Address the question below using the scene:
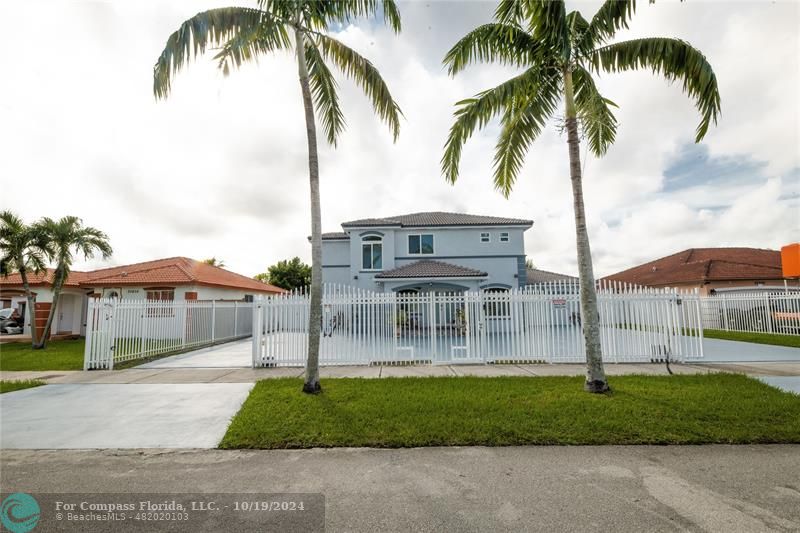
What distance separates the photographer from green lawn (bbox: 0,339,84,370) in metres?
10.7

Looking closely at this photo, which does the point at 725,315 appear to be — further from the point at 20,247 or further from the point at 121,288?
the point at 20,247

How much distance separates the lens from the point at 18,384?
320 inches

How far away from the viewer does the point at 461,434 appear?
4.84m

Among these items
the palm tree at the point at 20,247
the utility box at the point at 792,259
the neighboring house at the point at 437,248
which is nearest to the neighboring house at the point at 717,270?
the utility box at the point at 792,259

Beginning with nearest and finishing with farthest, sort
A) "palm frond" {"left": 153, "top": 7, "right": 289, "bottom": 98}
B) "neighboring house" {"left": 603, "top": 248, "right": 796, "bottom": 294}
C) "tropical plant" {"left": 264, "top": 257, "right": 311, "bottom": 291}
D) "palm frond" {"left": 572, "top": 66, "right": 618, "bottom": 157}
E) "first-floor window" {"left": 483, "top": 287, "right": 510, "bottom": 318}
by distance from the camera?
"palm frond" {"left": 153, "top": 7, "right": 289, "bottom": 98}
"palm frond" {"left": 572, "top": 66, "right": 618, "bottom": 157}
"first-floor window" {"left": 483, "top": 287, "right": 510, "bottom": 318}
"neighboring house" {"left": 603, "top": 248, "right": 796, "bottom": 294}
"tropical plant" {"left": 264, "top": 257, "right": 311, "bottom": 291}

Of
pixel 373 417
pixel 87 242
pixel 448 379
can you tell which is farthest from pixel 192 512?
pixel 87 242

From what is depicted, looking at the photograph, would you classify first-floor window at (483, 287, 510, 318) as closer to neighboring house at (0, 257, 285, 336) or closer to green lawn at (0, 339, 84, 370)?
green lawn at (0, 339, 84, 370)

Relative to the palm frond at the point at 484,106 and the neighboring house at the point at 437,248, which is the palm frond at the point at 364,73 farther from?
the neighboring house at the point at 437,248

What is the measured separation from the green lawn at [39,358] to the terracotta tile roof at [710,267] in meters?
34.4

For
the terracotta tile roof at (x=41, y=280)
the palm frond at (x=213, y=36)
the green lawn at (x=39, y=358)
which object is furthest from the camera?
the terracotta tile roof at (x=41, y=280)

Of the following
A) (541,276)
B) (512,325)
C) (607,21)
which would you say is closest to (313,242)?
(512,325)

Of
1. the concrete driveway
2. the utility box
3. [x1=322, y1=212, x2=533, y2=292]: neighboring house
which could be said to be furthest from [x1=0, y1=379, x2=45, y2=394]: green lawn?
the utility box

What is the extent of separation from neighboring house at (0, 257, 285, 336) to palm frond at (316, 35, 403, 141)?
13766mm

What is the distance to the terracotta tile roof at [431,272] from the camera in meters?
18.8
